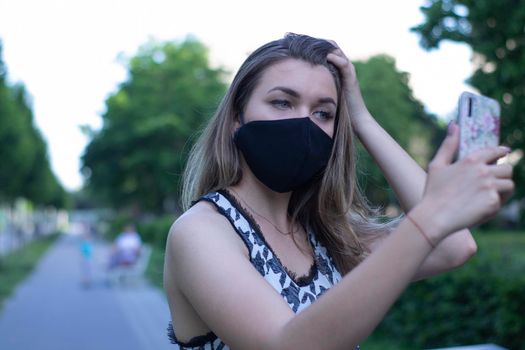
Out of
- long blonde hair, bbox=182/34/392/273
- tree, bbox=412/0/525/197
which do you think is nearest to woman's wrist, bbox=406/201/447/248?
long blonde hair, bbox=182/34/392/273

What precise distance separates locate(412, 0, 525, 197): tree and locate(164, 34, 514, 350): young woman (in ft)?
8.90

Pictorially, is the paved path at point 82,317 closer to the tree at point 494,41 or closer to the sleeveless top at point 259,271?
the tree at point 494,41

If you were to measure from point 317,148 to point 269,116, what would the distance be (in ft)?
0.52

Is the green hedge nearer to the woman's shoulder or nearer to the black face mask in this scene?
the black face mask

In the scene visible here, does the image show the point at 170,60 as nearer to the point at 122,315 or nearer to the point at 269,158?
the point at 122,315

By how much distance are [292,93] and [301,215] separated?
49 centimetres

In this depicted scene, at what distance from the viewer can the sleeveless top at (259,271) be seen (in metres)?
1.63

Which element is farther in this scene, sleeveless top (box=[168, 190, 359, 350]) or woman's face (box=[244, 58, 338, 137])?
woman's face (box=[244, 58, 338, 137])

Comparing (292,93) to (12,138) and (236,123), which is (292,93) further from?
(12,138)

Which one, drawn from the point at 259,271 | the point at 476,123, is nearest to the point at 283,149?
the point at 259,271

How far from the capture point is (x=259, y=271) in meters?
1.64

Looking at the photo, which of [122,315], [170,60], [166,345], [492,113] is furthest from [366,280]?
[170,60]

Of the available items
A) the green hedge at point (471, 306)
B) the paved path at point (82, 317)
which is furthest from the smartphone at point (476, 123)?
the paved path at point (82, 317)

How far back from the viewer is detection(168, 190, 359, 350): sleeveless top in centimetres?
163
